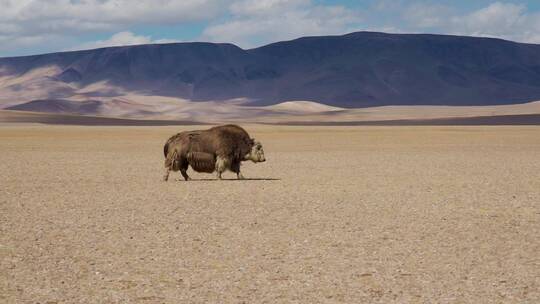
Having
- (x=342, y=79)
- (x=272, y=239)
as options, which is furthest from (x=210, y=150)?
(x=342, y=79)

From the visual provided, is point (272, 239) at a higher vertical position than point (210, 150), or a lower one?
lower

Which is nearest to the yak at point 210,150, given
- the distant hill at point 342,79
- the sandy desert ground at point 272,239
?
the sandy desert ground at point 272,239

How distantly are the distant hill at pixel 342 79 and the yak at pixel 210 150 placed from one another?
14727 cm

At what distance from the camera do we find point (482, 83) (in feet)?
581

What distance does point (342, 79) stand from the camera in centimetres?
18000

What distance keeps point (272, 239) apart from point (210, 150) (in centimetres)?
758

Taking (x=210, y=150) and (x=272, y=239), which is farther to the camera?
(x=210, y=150)

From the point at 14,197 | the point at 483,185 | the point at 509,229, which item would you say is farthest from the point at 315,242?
the point at 483,185

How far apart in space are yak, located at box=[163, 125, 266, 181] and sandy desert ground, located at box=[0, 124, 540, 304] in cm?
44

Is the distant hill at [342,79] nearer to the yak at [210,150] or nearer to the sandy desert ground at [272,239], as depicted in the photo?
the yak at [210,150]

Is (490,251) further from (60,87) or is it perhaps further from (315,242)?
(60,87)

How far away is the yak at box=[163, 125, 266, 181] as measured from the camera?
1783 cm

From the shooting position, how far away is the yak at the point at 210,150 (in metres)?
17.8

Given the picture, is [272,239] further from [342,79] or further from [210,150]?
[342,79]
